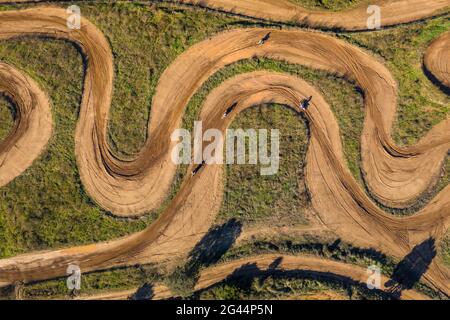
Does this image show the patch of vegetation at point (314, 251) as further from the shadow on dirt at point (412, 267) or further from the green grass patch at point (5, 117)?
the green grass patch at point (5, 117)

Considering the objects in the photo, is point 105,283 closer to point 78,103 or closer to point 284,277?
point 284,277

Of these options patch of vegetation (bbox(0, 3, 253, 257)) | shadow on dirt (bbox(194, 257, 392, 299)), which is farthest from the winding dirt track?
patch of vegetation (bbox(0, 3, 253, 257))

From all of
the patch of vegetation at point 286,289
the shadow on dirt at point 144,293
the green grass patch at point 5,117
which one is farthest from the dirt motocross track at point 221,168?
the patch of vegetation at point 286,289

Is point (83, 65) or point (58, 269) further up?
point (83, 65)

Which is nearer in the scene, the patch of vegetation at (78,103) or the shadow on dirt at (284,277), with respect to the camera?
the shadow on dirt at (284,277)

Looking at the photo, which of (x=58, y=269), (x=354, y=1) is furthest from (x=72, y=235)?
(x=354, y=1)

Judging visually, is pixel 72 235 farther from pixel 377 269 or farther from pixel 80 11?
pixel 377 269
